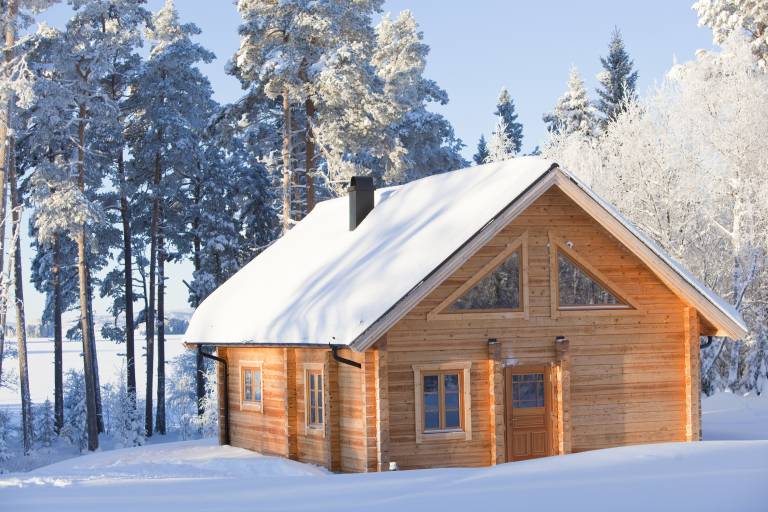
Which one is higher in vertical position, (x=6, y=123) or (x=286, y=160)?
(x=6, y=123)

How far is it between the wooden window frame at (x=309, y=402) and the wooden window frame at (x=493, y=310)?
8.04 feet

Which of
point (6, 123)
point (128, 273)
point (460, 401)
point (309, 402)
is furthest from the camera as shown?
point (128, 273)

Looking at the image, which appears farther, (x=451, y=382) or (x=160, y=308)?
(x=160, y=308)

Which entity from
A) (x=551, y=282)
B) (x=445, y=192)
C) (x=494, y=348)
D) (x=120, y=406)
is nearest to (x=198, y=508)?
(x=494, y=348)

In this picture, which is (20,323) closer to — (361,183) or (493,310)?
(361,183)

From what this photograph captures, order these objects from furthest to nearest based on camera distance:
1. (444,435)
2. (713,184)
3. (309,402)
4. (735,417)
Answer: (713,184) → (735,417) → (309,402) → (444,435)

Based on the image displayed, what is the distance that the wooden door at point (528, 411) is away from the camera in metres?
19.2

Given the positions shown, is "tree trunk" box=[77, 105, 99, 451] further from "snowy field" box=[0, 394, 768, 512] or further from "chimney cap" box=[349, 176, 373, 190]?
"snowy field" box=[0, 394, 768, 512]

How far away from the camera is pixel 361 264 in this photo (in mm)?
20234

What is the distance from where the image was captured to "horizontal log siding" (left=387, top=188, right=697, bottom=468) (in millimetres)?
18453

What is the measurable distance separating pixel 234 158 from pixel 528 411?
2702 centimetres

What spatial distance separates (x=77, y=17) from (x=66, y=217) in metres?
7.51

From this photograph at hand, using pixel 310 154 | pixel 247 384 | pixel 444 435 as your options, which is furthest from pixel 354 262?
pixel 310 154

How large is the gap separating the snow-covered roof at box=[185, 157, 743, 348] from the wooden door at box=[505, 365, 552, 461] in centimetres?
299
